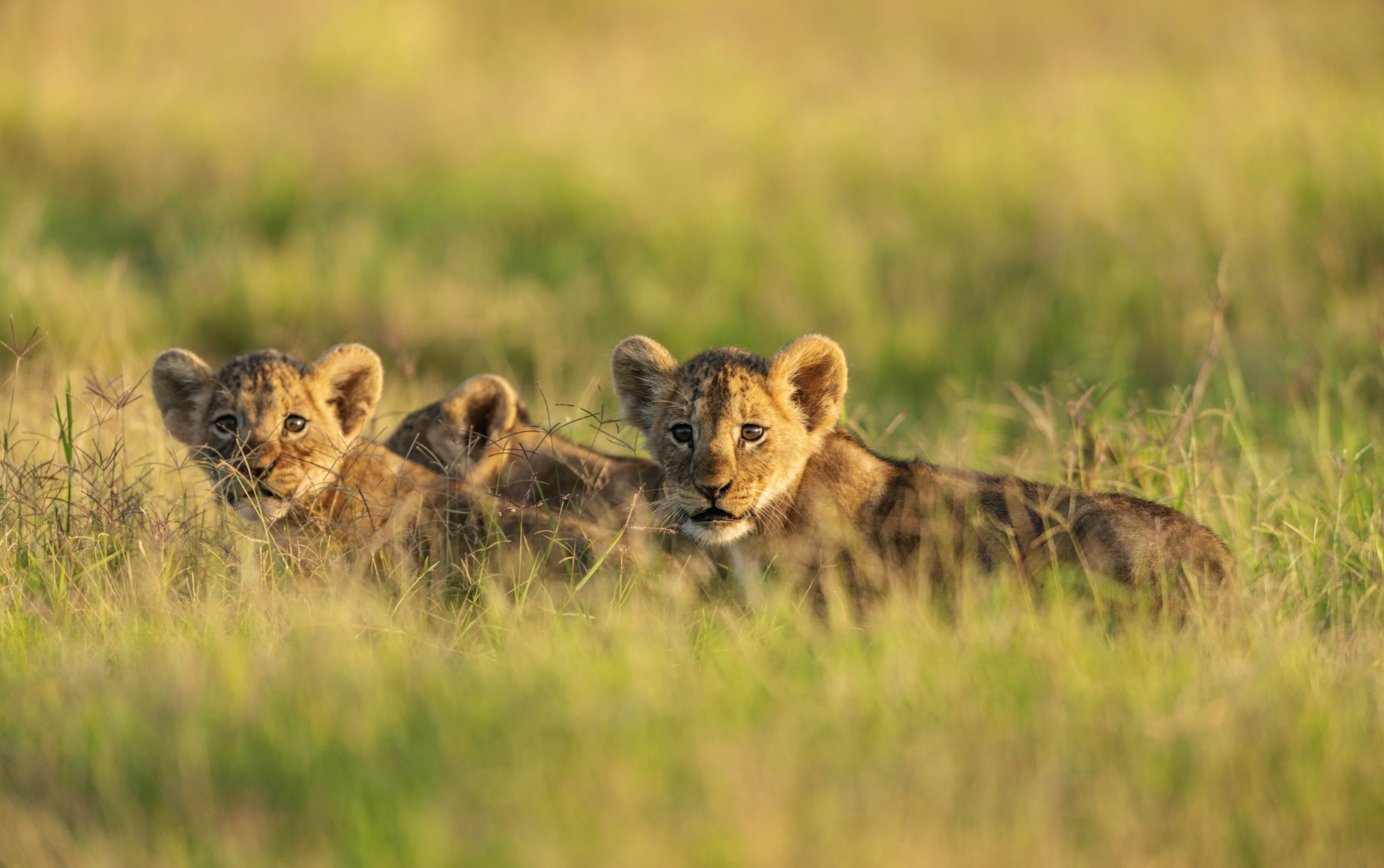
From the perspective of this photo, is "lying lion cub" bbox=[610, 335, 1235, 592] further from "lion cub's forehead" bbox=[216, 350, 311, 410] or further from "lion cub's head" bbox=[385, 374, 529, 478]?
"lion cub's forehead" bbox=[216, 350, 311, 410]

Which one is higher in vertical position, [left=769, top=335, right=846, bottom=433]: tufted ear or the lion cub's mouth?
[left=769, top=335, right=846, bottom=433]: tufted ear

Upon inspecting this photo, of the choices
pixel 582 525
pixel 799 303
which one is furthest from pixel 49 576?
pixel 799 303

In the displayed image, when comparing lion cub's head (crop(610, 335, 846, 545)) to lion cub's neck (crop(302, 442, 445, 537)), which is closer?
lion cub's head (crop(610, 335, 846, 545))

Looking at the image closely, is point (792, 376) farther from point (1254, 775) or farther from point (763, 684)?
point (1254, 775)

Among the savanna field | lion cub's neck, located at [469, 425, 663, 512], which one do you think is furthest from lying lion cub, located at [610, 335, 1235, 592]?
lion cub's neck, located at [469, 425, 663, 512]

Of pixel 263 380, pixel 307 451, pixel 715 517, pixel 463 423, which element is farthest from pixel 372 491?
pixel 715 517

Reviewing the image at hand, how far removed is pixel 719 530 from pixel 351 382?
179cm

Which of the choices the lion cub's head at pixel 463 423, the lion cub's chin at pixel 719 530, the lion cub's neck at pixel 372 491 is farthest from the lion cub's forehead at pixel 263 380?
the lion cub's chin at pixel 719 530

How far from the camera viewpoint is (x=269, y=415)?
5.06 meters

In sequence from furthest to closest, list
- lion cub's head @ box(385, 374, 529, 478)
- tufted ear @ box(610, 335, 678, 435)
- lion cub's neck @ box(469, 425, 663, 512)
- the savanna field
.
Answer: lion cub's head @ box(385, 374, 529, 478) < lion cub's neck @ box(469, 425, 663, 512) < tufted ear @ box(610, 335, 678, 435) < the savanna field

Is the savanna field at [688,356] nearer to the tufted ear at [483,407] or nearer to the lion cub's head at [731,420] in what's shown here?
the lion cub's head at [731,420]

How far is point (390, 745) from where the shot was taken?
122 inches

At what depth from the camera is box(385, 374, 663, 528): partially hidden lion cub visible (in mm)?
5484

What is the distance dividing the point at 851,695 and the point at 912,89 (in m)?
11.7
